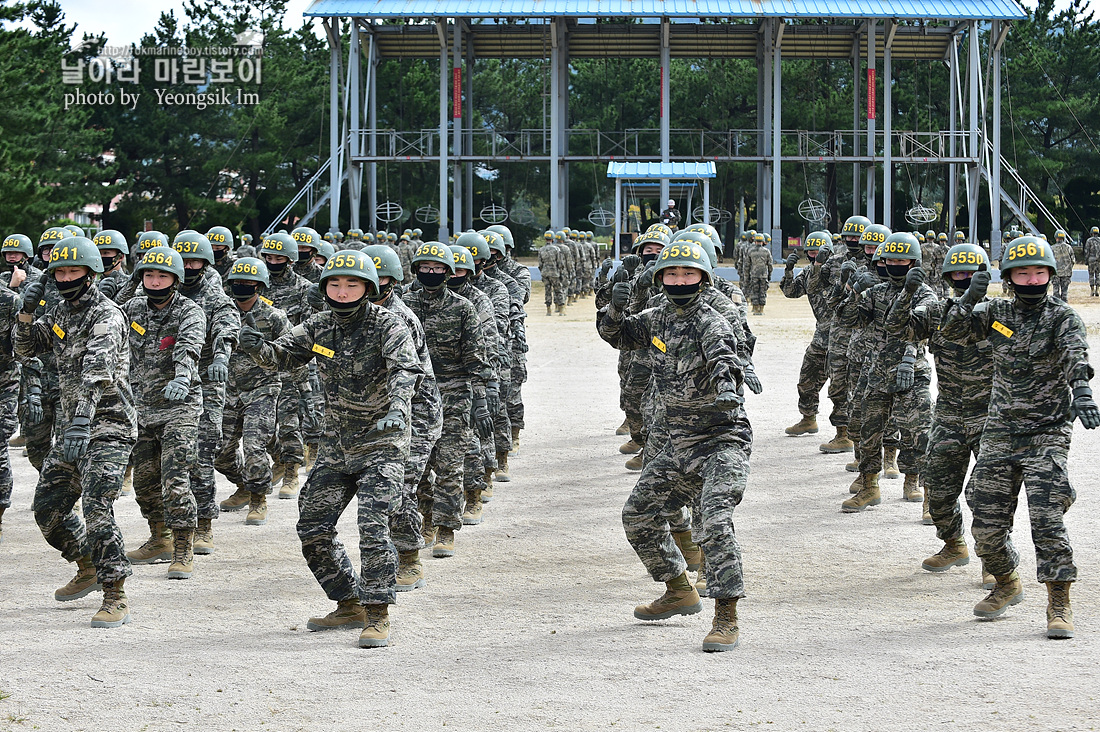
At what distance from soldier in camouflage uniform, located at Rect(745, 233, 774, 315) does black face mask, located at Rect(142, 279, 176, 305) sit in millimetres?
24704

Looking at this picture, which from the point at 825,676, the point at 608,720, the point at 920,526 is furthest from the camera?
the point at 920,526

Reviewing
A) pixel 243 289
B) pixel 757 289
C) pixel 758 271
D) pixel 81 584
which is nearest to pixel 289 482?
pixel 243 289

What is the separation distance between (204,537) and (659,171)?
3222 cm

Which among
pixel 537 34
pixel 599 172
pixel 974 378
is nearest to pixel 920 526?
pixel 974 378

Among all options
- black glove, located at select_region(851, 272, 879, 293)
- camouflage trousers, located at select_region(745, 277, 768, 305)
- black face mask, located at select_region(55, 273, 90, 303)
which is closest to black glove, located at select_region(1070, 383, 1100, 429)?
black glove, located at select_region(851, 272, 879, 293)

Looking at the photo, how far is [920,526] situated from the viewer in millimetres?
10789

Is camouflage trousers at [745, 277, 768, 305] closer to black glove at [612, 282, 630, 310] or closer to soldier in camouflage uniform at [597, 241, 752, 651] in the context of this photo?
black glove at [612, 282, 630, 310]

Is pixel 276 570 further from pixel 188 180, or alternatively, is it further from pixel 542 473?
pixel 188 180

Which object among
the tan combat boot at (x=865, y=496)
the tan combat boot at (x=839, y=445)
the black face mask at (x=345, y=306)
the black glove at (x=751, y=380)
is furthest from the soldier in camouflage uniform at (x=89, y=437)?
the tan combat boot at (x=839, y=445)

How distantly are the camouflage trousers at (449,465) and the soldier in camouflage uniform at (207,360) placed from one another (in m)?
1.51

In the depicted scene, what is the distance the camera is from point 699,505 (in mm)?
7652

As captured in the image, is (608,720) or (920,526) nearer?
(608,720)

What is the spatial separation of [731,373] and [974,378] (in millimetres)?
2329

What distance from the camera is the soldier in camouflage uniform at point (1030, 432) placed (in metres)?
7.72
